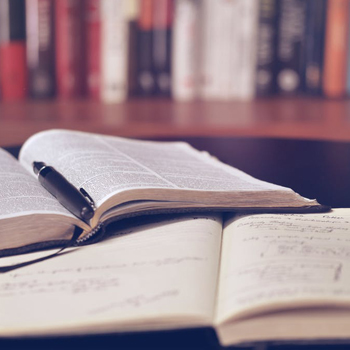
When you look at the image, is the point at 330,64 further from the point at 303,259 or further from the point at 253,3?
the point at 303,259

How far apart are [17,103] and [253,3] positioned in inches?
22.2

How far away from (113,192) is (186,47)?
0.90 meters

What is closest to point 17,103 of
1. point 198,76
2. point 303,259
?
point 198,76

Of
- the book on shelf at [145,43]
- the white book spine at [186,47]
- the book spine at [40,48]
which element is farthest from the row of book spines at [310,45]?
the book spine at [40,48]

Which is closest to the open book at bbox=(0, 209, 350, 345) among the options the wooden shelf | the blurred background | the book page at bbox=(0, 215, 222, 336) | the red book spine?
the book page at bbox=(0, 215, 222, 336)

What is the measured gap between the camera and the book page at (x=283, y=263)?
37 centimetres

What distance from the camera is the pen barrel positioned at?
0.52 meters

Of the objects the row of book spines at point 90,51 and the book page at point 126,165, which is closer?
the book page at point 126,165

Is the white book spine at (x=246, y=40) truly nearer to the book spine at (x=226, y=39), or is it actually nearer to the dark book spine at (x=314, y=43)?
the book spine at (x=226, y=39)

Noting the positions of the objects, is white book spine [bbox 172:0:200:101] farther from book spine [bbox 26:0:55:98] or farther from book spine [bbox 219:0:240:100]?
book spine [bbox 26:0:55:98]

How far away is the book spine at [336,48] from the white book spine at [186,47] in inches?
11.5

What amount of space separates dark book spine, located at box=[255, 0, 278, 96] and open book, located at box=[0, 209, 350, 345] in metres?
0.88

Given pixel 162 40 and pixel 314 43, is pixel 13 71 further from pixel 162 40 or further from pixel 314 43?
pixel 314 43

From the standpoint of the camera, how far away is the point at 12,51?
135 cm
